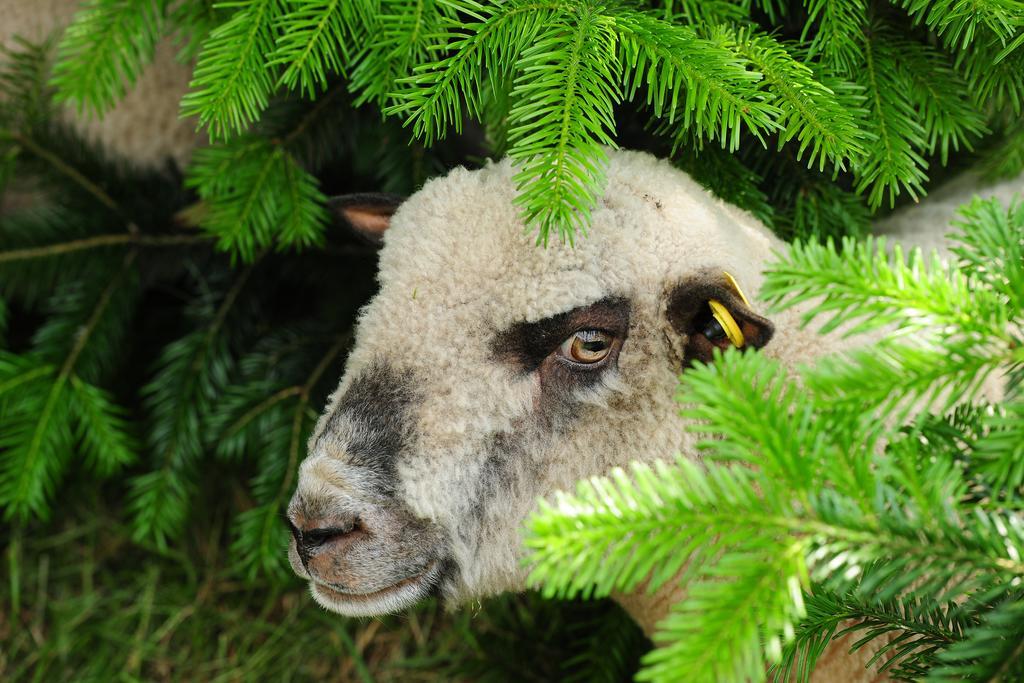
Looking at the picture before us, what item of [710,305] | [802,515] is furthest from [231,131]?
[802,515]

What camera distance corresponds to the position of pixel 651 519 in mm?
1122

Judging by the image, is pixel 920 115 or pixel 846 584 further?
pixel 920 115

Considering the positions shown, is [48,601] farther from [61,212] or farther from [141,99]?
[141,99]

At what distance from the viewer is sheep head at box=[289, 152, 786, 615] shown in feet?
5.46

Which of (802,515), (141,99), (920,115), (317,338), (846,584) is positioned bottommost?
(317,338)

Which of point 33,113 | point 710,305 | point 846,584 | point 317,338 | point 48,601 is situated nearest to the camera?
point 846,584

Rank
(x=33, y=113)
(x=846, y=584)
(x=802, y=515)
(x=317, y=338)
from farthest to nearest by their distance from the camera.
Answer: (x=317, y=338), (x=33, y=113), (x=846, y=584), (x=802, y=515)

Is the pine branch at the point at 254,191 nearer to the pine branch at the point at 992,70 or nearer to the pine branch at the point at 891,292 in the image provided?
the pine branch at the point at 891,292

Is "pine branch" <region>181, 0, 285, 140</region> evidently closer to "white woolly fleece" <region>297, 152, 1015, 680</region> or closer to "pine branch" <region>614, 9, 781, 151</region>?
"white woolly fleece" <region>297, 152, 1015, 680</region>

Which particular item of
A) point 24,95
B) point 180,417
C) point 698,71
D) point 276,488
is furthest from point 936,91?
point 24,95

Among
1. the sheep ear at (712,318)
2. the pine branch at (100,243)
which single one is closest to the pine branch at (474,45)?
the sheep ear at (712,318)

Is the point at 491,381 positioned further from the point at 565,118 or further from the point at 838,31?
the point at 838,31

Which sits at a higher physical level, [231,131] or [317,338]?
[231,131]

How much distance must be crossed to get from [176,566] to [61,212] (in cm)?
153
